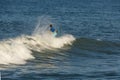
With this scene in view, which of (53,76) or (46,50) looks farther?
(46,50)

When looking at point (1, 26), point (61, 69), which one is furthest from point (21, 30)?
point (61, 69)

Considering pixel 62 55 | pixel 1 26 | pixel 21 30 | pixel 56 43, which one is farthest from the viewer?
pixel 1 26

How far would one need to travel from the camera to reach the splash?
2755cm

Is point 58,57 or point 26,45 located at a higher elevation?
point 26,45

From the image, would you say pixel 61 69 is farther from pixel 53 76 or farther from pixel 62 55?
pixel 62 55

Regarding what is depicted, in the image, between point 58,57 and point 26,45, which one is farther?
point 26,45

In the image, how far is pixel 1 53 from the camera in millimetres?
27734

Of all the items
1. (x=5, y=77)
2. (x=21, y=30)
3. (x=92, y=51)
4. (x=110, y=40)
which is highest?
(x=21, y=30)

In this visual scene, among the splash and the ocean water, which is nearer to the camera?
the ocean water

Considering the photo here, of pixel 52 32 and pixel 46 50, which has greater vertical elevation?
pixel 52 32

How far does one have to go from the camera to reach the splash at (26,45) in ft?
90.4

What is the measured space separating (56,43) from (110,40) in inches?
264

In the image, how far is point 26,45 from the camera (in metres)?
33.2

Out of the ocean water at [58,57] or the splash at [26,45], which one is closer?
the ocean water at [58,57]
